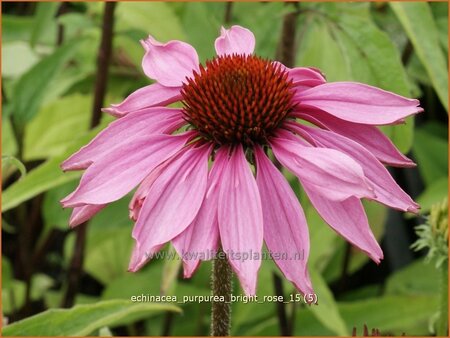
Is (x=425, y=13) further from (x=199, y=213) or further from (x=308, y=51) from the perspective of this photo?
(x=199, y=213)

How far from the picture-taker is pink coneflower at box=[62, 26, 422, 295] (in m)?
0.52

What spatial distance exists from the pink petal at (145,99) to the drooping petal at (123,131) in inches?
0.6

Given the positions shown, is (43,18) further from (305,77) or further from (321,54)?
(305,77)

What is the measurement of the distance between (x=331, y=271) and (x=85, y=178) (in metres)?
0.94

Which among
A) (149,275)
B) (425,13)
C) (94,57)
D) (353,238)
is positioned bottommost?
(353,238)

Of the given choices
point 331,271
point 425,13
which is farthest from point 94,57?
point 425,13

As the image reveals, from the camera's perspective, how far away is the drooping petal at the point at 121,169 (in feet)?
1.79

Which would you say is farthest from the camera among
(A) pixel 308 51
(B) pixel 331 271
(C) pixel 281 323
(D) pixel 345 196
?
(B) pixel 331 271

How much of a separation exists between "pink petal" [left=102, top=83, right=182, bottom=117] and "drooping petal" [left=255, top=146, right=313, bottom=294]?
116 mm

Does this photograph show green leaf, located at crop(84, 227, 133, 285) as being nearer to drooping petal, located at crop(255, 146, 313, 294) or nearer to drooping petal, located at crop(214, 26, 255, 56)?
drooping petal, located at crop(214, 26, 255, 56)

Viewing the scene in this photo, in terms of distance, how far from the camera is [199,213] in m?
0.55

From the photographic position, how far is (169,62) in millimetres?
676

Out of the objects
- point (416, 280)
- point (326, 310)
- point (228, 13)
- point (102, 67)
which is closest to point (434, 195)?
point (416, 280)

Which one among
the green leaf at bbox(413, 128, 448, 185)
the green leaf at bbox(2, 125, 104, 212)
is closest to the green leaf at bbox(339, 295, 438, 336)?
the green leaf at bbox(413, 128, 448, 185)
